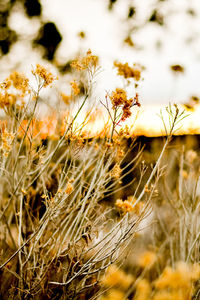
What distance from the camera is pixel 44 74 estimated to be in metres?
2.04

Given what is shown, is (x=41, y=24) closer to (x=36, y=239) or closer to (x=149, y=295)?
(x=36, y=239)

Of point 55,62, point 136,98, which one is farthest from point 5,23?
point 136,98

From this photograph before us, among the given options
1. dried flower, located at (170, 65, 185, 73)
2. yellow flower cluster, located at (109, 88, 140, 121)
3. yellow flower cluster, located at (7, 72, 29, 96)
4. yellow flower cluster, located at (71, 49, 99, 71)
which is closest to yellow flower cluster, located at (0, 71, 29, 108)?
yellow flower cluster, located at (7, 72, 29, 96)

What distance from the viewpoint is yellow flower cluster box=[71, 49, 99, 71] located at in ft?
7.13

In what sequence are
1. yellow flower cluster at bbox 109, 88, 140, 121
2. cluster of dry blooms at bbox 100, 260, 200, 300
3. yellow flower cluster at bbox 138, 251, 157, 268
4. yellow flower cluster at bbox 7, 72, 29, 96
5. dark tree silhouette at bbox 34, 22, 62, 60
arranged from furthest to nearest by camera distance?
dark tree silhouette at bbox 34, 22, 62, 60 → yellow flower cluster at bbox 138, 251, 157, 268 → yellow flower cluster at bbox 7, 72, 29, 96 → yellow flower cluster at bbox 109, 88, 140, 121 → cluster of dry blooms at bbox 100, 260, 200, 300

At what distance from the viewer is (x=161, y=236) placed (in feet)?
14.7

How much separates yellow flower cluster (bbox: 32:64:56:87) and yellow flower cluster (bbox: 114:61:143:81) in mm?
479

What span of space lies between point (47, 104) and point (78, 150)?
1.13m

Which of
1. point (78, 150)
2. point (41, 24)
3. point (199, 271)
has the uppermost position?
point (41, 24)

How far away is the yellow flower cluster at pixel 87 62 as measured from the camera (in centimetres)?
217

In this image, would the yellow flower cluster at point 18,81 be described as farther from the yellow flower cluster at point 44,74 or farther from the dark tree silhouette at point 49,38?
the dark tree silhouette at point 49,38

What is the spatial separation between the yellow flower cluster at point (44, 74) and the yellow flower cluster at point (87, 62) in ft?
0.81

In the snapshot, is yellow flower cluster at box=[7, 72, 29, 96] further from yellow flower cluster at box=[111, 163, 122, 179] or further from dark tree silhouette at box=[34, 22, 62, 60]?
dark tree silhouette at box=[34, 22, 62, 60]

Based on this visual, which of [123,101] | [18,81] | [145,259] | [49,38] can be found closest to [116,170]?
[123,101]
